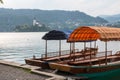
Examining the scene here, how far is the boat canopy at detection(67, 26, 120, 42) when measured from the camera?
75.6ft

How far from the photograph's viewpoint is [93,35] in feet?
94.2

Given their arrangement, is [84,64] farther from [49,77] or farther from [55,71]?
[49,77]

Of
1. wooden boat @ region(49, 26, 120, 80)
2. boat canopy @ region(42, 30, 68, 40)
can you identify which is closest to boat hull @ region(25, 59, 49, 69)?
wooden boat @ region(49, 26, 120, 80)

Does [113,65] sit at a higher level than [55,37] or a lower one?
lower

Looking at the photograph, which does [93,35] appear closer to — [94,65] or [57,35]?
[57,35]

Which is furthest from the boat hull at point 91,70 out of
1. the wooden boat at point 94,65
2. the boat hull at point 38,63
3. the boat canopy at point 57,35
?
the boat canopy at point 57,35

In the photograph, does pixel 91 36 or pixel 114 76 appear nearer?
pixel 114 76

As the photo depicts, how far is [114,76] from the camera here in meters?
24.0

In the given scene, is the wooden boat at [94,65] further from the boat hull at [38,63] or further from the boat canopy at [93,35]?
the boat hull at [38,63]

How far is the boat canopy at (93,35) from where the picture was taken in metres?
23.0

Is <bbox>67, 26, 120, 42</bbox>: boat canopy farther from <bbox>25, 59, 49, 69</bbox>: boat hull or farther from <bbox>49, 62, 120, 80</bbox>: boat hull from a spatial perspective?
<bbox>25, 59, 49, 69</bbox>: boat hull

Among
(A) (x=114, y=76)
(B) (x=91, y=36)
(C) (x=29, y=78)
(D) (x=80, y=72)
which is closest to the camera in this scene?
(C) (x=29, y=78)

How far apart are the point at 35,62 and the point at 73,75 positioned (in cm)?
432

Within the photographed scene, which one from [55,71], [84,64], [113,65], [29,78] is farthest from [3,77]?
[113,65]
